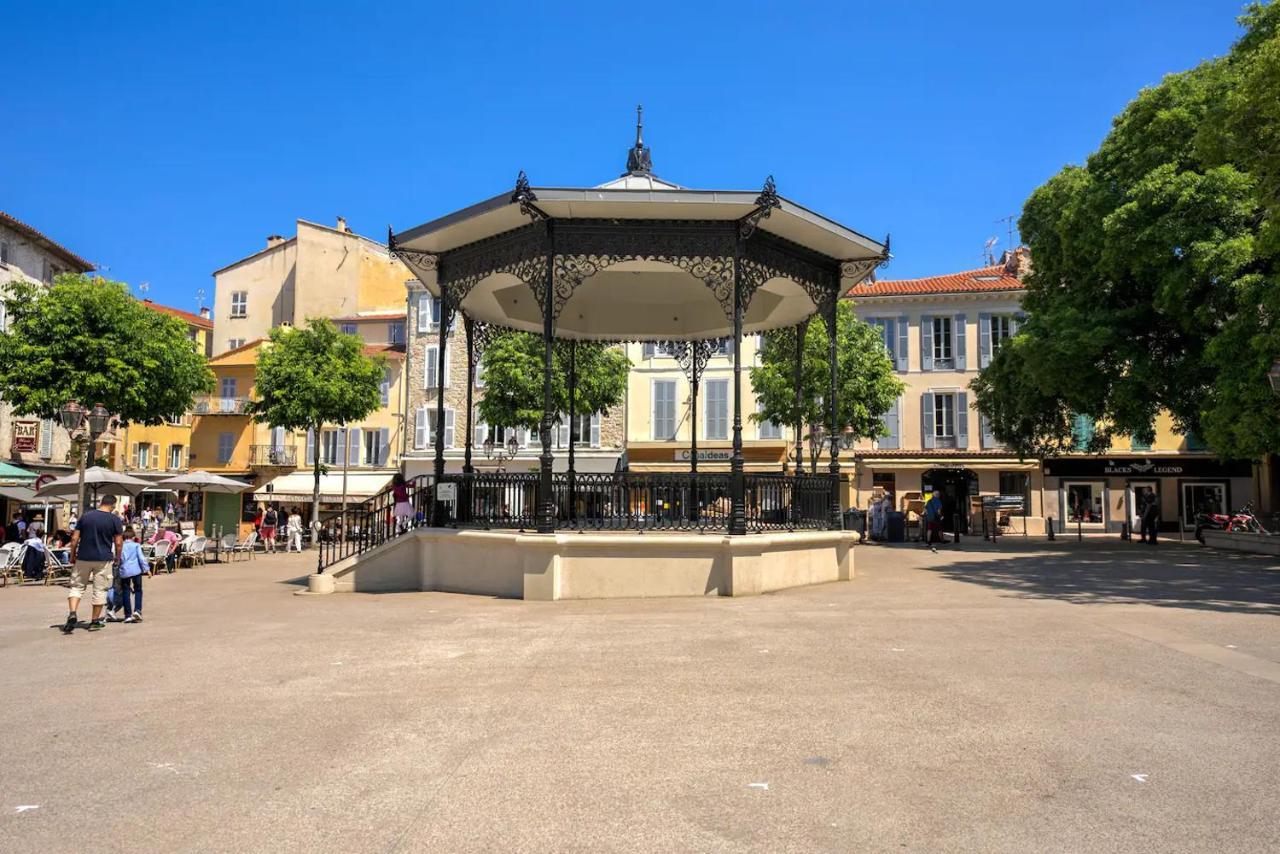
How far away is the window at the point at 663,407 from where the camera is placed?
136 feet

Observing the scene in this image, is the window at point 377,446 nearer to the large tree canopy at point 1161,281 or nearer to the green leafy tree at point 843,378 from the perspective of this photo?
the green leafy tree at point 843,378

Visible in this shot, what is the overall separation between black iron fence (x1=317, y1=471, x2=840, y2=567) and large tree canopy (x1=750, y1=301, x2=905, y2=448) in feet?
48.8

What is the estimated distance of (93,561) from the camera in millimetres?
10148

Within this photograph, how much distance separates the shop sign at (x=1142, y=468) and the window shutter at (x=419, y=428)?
28246 mm

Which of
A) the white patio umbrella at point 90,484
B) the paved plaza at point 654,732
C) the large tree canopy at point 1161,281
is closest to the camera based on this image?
the paved plaza at point 654,732

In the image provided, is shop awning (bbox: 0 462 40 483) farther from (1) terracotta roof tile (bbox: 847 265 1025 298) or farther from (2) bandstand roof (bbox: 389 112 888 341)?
(1) terracotta roof tile (bbox: 847 265 1025 298)

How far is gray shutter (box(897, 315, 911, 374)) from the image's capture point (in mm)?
40375

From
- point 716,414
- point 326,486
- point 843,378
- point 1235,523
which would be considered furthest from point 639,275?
point 326,486

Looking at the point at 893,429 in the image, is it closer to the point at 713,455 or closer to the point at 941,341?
the point at 941,341

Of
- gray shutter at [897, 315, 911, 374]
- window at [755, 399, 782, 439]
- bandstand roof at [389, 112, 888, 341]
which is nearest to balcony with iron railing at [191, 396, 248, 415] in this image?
window at [755, 399, 782, 439]

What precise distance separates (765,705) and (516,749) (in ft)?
5.76

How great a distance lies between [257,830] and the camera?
386 centimetres

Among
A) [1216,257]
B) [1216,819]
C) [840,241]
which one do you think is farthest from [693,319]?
[1216,819]

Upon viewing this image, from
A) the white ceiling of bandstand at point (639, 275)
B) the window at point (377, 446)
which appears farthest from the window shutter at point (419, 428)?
the white ceiling of bandstand at point (639, 275)
